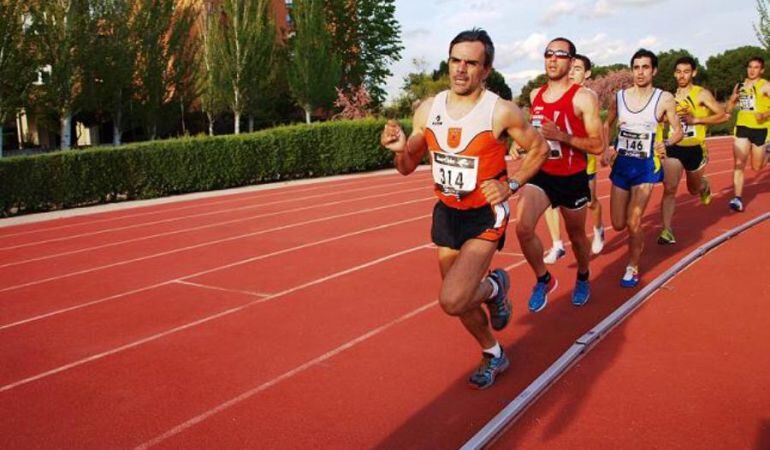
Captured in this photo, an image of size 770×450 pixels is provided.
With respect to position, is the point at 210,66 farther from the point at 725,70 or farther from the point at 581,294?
the point at 725,70

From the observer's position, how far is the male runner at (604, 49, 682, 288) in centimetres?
626

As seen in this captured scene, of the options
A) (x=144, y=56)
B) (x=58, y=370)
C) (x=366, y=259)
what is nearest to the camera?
(x=58, y=370)

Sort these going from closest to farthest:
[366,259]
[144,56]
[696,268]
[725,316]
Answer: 1. [725,316]
2. [696,268]
3. [366,259]
4. [144,56]

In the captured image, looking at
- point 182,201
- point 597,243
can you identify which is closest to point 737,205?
point 597,243

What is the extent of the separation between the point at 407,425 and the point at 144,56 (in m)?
28.1

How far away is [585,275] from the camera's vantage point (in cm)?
573

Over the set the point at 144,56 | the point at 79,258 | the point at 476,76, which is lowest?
the point at 79,258

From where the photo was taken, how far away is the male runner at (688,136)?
7.77 meters

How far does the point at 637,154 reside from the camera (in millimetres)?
6324

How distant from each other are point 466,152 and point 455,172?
0.46 feet

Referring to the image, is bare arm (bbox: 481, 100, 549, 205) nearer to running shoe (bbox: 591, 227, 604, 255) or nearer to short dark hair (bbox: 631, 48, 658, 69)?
Result: short dark hair (bbox: 631, 48, 658, 69)

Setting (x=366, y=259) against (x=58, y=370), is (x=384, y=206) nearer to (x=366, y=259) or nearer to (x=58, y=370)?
(x=366, y=259)

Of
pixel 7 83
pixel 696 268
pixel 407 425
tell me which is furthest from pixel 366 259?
pixel 7 83

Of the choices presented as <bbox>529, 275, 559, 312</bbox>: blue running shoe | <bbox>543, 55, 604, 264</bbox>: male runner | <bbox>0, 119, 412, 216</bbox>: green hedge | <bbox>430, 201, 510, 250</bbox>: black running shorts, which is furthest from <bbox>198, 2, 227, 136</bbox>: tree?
<bbox>430, 201, 510, 250</bbox>: black running shorts
